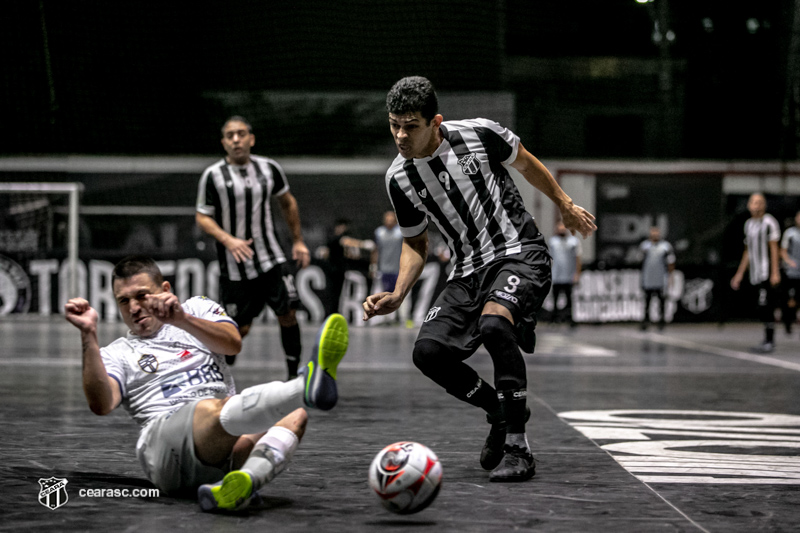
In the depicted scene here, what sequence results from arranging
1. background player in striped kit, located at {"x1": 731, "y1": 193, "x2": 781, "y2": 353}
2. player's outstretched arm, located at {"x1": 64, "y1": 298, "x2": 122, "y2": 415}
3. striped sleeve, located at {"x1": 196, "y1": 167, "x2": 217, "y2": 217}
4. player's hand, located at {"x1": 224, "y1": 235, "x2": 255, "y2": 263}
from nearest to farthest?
player's outstretched arm, located at {"x1": 64, "y1": 298, "x2": 122, "y2": 415} → player's hand, located at {"x1": 224, "y1": 235, "x2": 255, "y2": 263} → striped sleeve, located at {"x1": 196, "y1": 167, "x2": 217, "y2": 217} → background player in striped kit, located at {"x1": 731, "y1": 193, "x2": 781, "y2": 353}

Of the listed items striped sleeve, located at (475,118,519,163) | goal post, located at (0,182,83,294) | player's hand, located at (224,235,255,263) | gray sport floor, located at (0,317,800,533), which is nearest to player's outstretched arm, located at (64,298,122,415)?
gray sport floor, located at (0,317,800,533)

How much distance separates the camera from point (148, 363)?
3691 mm

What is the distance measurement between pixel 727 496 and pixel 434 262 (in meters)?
14.0

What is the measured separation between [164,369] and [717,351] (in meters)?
10.3

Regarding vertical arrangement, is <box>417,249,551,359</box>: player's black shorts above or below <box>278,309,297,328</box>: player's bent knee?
above

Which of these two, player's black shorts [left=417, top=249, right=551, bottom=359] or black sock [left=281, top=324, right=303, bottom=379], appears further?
black sock [left=281, top=324, right=303, bottom=379]

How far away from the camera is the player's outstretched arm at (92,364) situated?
3213 millimetres

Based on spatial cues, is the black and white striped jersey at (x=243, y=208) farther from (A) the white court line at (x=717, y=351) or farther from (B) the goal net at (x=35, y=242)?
(B) the goal net at (x=35, y=242)

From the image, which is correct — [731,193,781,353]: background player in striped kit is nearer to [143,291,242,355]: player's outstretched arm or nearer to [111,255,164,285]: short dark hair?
[143,291,242,355]: player's outstretched arm

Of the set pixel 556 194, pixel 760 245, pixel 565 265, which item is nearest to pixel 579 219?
pixel 556 194

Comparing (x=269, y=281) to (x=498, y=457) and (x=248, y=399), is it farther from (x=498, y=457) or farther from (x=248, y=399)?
(x=248, y=399)

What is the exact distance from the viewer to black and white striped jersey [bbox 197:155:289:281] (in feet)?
23.3

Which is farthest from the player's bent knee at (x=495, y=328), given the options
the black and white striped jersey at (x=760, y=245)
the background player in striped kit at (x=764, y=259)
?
the black and white striped jersey at (x=760, y=245)

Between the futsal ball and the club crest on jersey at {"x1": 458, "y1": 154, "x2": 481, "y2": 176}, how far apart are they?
152 centimetres
